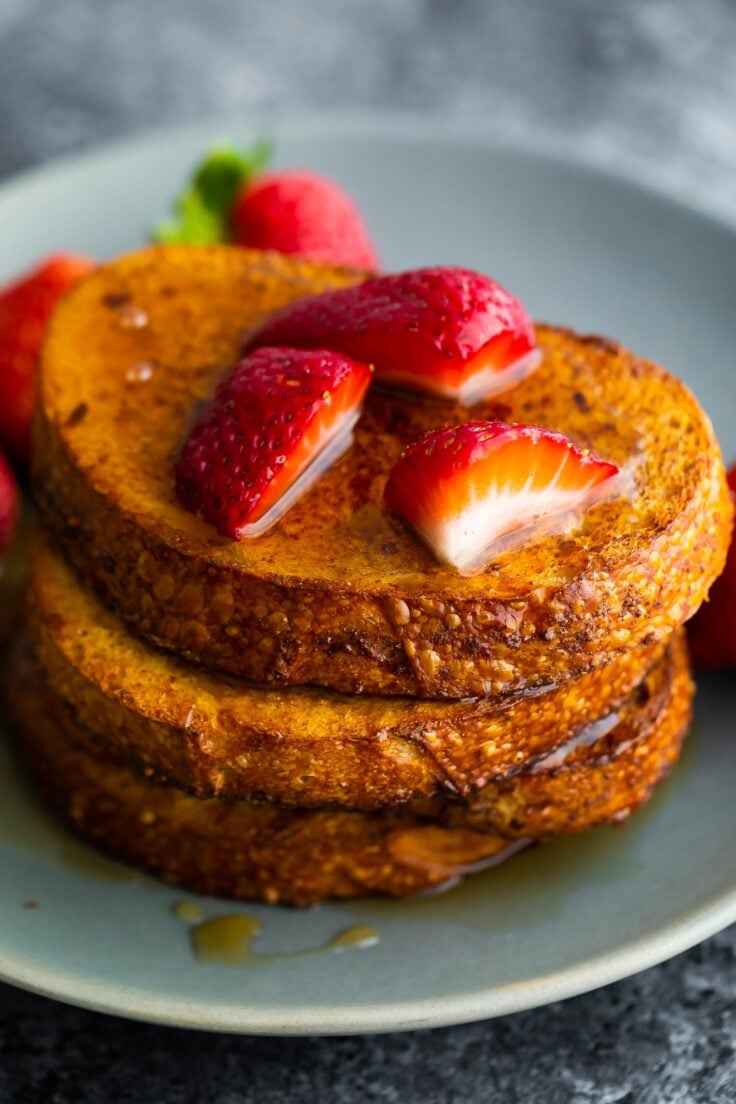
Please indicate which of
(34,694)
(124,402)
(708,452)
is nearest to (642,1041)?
(708,452)

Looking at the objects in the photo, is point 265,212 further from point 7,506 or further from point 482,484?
point 482,484

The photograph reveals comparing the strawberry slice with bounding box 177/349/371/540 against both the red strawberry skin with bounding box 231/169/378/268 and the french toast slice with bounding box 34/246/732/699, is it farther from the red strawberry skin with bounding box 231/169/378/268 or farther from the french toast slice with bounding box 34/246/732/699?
the red strawberry skin with bounding box 231/169/378/268

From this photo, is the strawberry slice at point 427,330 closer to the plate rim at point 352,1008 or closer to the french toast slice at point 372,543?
the french toast slice at point 372,543

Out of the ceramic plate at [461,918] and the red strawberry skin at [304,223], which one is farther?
the red strawberry skin at [304,223]

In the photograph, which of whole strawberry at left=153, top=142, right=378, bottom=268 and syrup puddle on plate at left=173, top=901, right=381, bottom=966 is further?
whole strawberry at left=153, top=142, right=378, bottom=268

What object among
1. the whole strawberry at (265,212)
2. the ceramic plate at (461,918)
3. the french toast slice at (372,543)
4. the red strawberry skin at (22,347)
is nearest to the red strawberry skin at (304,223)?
the whole strawberry at (265,212)

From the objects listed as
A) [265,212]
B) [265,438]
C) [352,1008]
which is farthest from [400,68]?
[352,1008]

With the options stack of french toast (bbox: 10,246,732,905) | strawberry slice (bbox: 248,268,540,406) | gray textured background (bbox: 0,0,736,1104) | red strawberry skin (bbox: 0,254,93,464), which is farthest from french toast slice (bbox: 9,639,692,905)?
gray textured background (bbox: 0,0,736,1104)

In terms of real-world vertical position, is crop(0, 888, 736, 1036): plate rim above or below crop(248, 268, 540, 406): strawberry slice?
below
